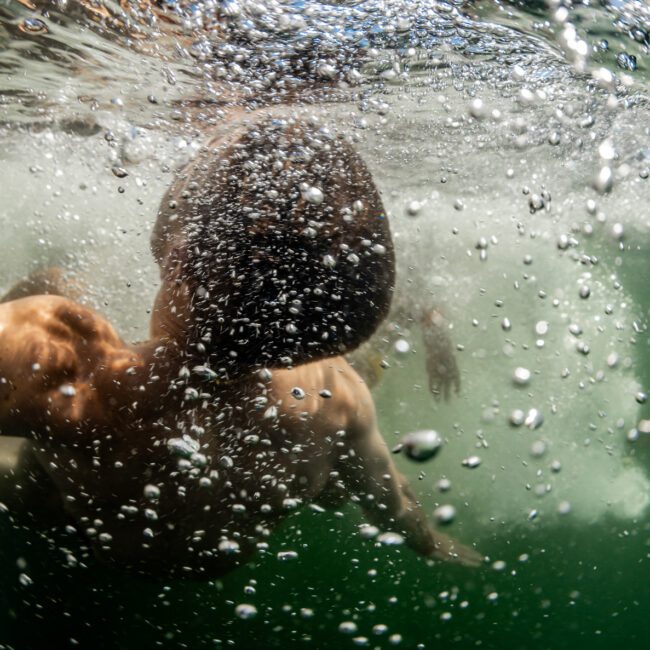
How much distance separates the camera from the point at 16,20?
285 cm

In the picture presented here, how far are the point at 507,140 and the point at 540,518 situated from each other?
2.58 meters

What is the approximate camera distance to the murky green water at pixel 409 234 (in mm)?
2961

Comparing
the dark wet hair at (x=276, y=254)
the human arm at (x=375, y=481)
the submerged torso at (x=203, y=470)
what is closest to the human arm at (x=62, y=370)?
the submerged torso at (x=203, y=470)

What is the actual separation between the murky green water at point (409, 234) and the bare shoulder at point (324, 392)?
269 millimetres

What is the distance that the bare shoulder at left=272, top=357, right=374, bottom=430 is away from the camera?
2570 mm

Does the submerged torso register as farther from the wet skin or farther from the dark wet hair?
the dark wet hair

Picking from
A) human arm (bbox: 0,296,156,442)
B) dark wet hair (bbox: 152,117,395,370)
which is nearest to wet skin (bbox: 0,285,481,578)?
human arm (bbox: 0,296,156,442)

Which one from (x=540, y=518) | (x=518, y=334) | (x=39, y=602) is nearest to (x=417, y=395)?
(x=518, y=334)

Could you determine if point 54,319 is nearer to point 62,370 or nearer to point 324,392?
point 62,370

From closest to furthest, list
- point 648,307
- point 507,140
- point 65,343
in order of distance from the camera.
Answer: point 65,343 < point 507,140 < point 648,307

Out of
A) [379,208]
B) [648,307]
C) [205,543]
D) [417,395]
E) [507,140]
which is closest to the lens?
[205,543]

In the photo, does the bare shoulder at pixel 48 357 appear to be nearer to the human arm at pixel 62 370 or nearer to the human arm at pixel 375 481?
the human arm at pixel 62 370

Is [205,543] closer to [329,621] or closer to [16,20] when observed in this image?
[329,621]

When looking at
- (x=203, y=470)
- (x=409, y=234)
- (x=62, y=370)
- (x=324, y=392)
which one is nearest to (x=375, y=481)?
(x=324, y=392)
